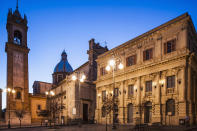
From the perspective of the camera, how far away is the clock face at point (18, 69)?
4516 cm

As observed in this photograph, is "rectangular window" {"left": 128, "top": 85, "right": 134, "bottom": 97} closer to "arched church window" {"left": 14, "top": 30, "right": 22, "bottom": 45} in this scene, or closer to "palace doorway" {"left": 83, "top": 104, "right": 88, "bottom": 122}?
"palace doorway" {"left": 83, "top": 104, "right": 88, "bottom": 122}

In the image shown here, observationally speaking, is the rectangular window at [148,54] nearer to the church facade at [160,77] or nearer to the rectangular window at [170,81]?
the church facade at [160,77]

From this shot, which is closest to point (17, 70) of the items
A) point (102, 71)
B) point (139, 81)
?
point (102, 71)

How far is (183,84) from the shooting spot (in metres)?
23.3

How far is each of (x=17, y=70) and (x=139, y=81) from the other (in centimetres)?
3360

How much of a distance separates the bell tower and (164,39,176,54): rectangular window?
37.1m

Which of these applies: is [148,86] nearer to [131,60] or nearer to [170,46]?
[131,60]

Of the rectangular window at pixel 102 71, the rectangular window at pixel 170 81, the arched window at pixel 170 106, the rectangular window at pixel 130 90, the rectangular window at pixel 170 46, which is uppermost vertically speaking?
the rectangular window at pixel 170 46

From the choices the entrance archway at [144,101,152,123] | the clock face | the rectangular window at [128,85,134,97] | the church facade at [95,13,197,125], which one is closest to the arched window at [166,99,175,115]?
the church facade at [95,13,197,125]

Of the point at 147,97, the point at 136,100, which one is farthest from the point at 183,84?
the point at 136,100

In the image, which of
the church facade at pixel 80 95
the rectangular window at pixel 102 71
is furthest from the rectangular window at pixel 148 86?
the church facade at pixel 80 95

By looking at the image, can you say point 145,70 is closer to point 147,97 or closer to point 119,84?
point 147,97

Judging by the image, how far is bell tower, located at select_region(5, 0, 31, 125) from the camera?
4394 centimetres

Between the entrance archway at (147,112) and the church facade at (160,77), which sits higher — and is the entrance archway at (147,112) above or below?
below
